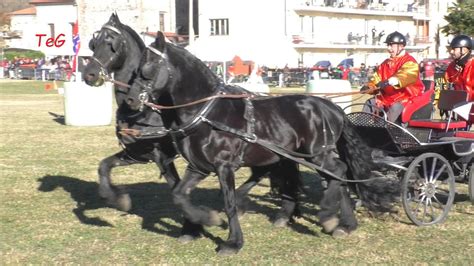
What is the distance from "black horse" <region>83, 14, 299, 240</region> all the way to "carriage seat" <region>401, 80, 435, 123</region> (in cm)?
154

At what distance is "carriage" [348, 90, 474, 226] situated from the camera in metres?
Result: 7.77

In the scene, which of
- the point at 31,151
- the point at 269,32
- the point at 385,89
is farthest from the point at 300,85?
the point at 385,89

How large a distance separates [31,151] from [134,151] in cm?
650

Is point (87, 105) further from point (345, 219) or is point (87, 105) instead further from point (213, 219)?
point (213, 219)

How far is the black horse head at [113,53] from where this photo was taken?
277 inches

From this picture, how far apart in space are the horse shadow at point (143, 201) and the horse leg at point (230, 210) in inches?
29.1

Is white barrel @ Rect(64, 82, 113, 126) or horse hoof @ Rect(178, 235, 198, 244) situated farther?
white barrel @ Rect(64, 82, 113, 126)

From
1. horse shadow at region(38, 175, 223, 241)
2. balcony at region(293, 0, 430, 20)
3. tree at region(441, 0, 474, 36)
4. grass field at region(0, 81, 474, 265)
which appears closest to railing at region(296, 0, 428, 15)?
balcony at region(293, 0, 430, 20)

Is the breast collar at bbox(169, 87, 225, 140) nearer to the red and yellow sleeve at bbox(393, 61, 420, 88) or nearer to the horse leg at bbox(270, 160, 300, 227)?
the horse leg at bbox(270, 160, 300, 227)

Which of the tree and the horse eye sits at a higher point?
the tree

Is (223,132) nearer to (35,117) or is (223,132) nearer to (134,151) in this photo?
(134,151)

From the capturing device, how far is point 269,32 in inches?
2195

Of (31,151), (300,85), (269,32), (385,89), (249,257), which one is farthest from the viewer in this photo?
(269,32)

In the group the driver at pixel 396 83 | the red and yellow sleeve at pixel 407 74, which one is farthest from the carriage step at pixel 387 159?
the red and yellow sleeve at pixel 407 74
